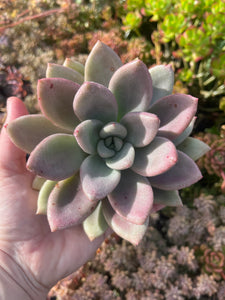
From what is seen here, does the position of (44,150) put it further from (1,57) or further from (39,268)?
(1,57)

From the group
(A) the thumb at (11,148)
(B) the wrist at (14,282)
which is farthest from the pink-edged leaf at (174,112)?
(B) the wrist at (14,282)

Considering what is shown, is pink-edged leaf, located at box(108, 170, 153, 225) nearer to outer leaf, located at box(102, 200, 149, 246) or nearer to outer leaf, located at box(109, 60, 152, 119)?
outer leaf, located at box(102, 200, 149, 246)

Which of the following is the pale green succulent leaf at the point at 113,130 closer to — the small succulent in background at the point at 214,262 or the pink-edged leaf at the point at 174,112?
the pink-edged leaf at the point at 174,112

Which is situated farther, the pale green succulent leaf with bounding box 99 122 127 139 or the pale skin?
the pale skin

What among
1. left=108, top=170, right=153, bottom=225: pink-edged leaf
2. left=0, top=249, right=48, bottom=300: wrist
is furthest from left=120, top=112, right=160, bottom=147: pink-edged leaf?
left=0, top=249, right=48, bottom=300: wrist

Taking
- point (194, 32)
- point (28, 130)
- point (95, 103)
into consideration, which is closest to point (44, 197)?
point (28, 130)

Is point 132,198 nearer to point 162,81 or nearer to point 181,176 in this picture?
point 181,176
